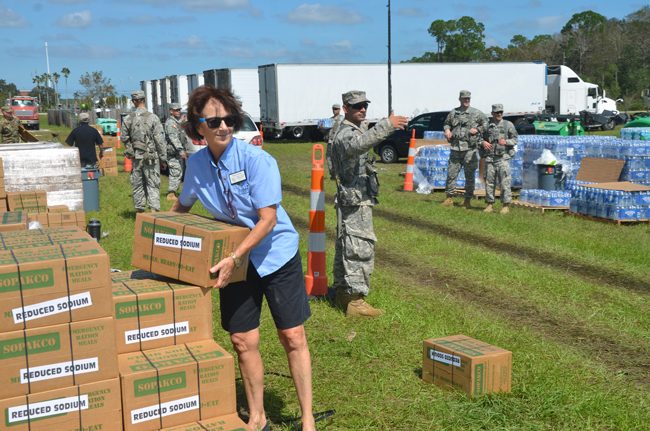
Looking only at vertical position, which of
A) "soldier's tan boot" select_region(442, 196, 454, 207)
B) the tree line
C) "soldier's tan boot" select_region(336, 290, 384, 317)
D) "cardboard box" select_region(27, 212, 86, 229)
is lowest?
"soldier's tan boot" select_region(336, 290, 384, 317)

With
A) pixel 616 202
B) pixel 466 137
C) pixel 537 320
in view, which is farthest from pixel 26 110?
pixel 537 320

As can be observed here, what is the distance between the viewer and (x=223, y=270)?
3.71 meters

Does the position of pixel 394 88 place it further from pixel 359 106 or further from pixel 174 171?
pixel 359 106

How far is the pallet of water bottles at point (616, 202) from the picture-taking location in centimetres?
1173

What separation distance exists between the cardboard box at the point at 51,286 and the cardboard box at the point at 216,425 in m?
0.73

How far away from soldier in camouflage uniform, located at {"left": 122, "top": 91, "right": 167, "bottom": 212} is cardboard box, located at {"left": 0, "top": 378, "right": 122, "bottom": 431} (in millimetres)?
9375

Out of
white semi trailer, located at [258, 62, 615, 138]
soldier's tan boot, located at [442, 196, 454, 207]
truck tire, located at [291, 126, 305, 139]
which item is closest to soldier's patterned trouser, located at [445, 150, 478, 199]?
soldier's tan boot, located at [442, 196, 454, 207]

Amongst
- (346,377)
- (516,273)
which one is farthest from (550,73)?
(346,377)

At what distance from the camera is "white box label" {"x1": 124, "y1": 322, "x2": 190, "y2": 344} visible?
3.70 meters

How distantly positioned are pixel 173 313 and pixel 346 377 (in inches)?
78.2

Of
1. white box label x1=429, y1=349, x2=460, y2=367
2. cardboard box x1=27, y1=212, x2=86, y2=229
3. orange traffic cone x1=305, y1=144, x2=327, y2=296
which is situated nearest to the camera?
white box label x1=429, y1=349, x2=460, y2=367

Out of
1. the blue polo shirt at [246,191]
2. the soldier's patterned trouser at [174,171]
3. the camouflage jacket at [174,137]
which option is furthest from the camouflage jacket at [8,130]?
the blue polo shirt at [246,191]

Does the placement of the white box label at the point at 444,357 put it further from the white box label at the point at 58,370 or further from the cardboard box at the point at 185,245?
the white box label at the point at 58,370

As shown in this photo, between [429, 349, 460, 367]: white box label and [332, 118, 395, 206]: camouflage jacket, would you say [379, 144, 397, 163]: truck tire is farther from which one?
[429, 349, 460, 367]: white box label
